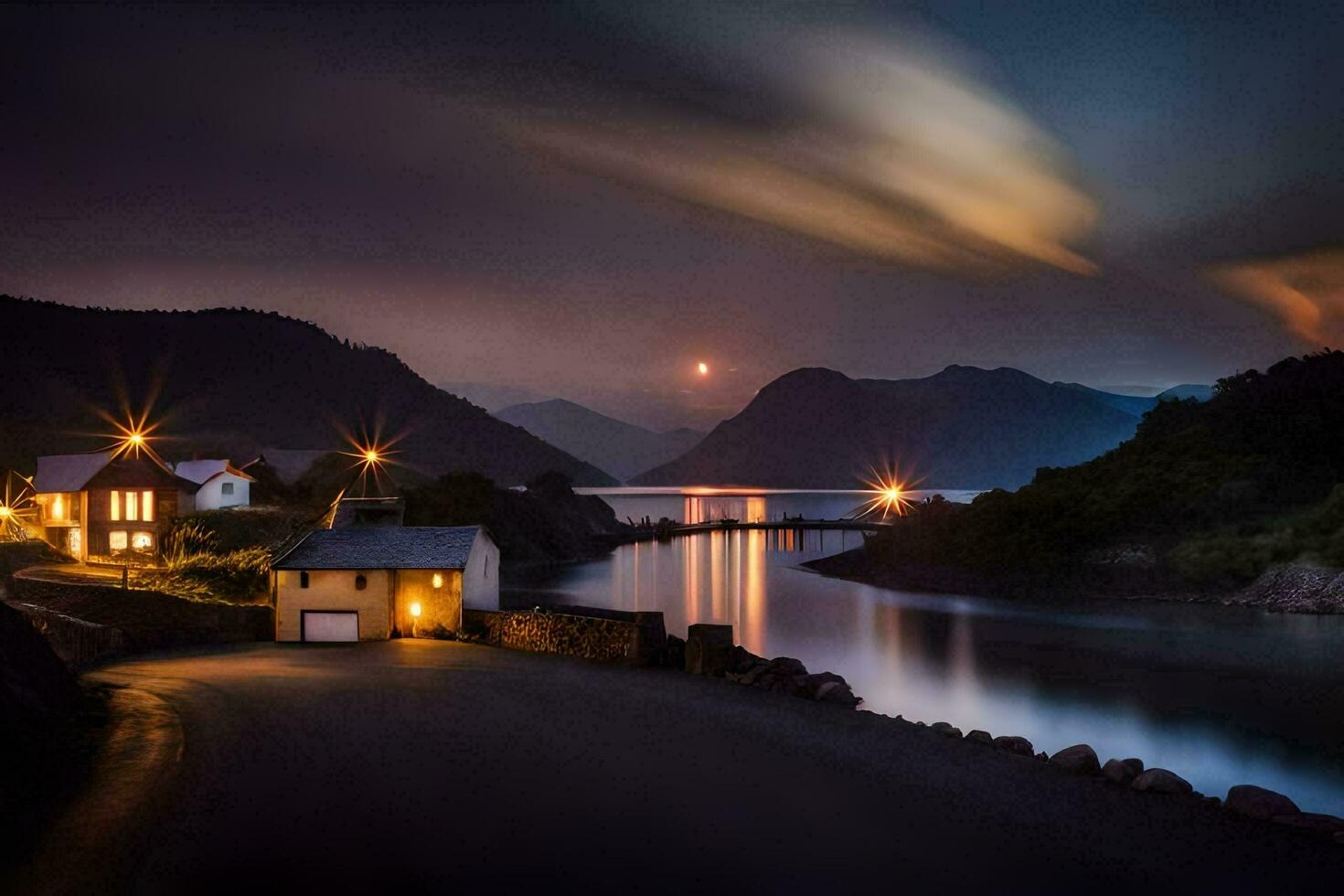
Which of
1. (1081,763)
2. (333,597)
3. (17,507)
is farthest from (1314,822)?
(17,507)

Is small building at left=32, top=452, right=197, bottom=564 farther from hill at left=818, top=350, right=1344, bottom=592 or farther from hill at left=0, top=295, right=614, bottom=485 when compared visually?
hill at left=0, top=295, right=614, bottom=485

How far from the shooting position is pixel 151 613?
30906mm

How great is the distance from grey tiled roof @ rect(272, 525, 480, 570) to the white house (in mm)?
26981

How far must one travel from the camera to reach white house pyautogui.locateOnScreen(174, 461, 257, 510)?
187 feet

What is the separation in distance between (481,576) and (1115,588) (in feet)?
145

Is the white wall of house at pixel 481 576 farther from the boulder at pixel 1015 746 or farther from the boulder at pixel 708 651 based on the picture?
the boulder at pixel 1015 746

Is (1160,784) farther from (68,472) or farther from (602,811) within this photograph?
(68,472)

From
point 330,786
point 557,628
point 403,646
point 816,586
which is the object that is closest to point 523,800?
point 330,786

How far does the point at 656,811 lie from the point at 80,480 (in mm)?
51092

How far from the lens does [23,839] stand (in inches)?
445

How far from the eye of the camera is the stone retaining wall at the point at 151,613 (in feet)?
97.5

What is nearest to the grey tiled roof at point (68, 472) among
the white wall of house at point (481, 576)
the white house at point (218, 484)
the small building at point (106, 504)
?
the small building at point (106, 504)

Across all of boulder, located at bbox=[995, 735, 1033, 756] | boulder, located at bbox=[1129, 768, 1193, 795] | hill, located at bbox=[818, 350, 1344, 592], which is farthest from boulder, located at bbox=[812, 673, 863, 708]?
hill, located at bbox=[818, 350, 1344, 592]

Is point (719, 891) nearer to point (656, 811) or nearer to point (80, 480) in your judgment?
point (656, 811)
